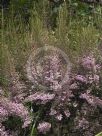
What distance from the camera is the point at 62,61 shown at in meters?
4.52

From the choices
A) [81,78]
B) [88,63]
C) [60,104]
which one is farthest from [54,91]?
[88,63]

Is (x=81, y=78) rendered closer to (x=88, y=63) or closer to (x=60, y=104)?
(x=88, y=63)

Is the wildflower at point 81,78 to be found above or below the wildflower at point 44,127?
above

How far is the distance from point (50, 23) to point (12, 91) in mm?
1403

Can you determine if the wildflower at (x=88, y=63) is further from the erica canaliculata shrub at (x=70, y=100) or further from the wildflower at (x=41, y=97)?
the wildflower at (x=41, y=97)

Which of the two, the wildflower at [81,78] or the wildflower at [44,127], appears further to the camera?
the wildflower at [81,78]

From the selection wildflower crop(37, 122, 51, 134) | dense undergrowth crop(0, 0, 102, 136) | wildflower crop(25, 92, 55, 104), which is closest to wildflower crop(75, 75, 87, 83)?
dense undergrowth crop(0, 0, 102, 136)

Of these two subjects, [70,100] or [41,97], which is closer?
[41,97]

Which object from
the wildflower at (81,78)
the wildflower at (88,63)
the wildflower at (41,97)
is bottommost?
the wildflower at (41,97)

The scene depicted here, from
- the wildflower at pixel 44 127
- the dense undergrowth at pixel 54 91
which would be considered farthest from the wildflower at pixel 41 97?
the wildflower at pixel 44 127

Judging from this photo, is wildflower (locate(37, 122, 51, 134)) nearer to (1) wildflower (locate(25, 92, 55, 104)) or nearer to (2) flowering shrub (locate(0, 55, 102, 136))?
(2) flowering shrub (locate(0, 55, 102, 136))

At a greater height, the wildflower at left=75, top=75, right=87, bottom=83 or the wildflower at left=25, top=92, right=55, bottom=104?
the wildflower at left=75, top=75, right=87, bottom=83

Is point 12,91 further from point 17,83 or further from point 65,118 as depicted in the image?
point 65,118

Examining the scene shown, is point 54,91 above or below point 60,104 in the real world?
above
